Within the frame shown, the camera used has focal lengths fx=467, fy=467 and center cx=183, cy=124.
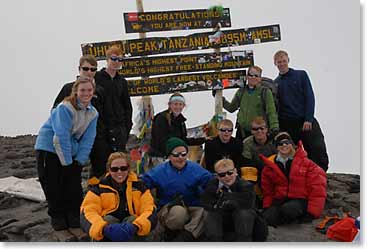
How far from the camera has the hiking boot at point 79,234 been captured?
440 cm

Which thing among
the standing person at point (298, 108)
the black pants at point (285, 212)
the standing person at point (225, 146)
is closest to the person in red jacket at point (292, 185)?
the black pants at point (285, 212)

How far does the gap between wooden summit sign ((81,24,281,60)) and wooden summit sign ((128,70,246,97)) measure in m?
0.41

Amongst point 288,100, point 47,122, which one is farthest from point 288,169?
point 47,122

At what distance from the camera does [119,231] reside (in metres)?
3.96

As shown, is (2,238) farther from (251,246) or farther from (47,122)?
(251,246)

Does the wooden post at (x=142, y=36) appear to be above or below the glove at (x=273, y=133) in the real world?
above

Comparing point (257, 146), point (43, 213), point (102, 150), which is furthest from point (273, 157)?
Result: point (43, 213)

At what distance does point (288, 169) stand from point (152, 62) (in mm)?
2803

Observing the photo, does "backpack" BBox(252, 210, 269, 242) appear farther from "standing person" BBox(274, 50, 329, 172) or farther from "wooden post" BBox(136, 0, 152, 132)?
"wooden post" BBox(136, 0, 152, 132)

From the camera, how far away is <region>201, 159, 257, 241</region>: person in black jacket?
4.33 metres

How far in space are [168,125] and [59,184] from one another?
5.43ft

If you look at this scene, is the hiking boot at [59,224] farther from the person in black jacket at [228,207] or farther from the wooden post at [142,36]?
the wooden post at [142,36]

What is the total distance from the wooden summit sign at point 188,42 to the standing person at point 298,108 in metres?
1.34

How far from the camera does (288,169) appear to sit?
203 inches
